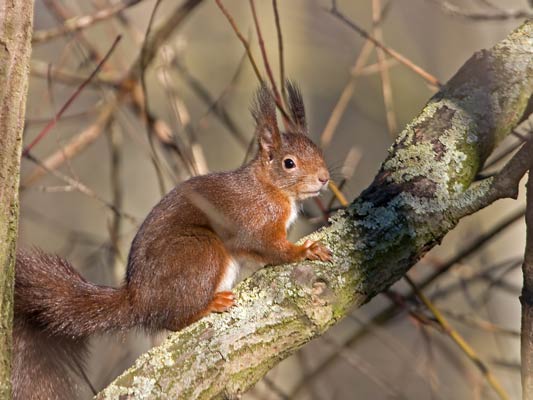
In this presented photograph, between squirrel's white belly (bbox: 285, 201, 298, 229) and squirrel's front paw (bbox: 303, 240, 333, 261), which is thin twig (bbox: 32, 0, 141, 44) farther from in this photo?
squirrel's front paw (bbox: 303, 240, 333, 261)

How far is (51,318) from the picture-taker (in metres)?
1.91

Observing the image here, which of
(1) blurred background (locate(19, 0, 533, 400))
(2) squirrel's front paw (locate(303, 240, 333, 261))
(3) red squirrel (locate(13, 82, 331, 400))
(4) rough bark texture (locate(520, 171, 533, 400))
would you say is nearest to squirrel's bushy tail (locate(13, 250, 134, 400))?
(3) red squirrel (locate(13, 82, 331, 400))

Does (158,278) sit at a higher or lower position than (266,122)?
lower

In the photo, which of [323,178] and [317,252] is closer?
[317,252]

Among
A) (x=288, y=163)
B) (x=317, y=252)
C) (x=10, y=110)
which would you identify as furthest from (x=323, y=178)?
(x=10, y=110)

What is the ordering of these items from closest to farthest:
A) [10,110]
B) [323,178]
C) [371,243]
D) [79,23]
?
[10,110] → [371,243] → [323,178] → [79,23]

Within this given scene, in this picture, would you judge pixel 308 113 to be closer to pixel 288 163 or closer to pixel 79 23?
pixel 79 23

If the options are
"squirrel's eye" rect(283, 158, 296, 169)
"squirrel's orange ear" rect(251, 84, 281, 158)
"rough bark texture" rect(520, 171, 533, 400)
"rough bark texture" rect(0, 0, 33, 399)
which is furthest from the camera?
"squirrel's eye" rect(283, 158, 296, 169)

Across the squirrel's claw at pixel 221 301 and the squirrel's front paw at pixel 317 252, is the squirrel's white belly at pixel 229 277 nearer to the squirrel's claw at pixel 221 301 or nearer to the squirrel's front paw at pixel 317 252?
the squirrel's claw at pixel 221 301

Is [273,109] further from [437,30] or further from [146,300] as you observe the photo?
[437,30]

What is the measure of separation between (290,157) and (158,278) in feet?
1.73

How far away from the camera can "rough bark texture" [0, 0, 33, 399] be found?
54.2 inches

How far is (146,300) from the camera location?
6.37 feet

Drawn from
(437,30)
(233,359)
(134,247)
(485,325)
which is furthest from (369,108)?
(233,359)
